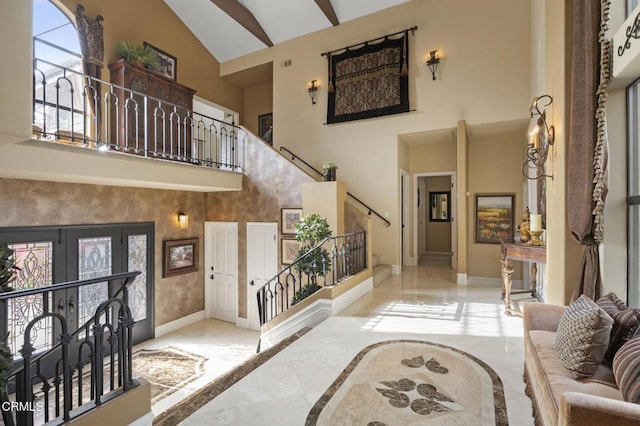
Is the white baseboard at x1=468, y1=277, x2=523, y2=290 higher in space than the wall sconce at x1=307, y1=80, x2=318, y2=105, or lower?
lower

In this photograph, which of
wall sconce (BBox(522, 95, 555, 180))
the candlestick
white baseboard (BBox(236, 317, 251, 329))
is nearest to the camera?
wall sconce (BBox(522, 95, 555, 180))

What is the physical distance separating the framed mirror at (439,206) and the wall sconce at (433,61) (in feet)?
14.1

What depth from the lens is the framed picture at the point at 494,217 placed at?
612cm

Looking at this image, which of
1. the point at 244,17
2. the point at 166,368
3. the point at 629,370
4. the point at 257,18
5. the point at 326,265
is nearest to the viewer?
the point at 629,370

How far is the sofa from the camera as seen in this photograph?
1224mm

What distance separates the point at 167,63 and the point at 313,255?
586cm

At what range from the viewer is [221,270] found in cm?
700

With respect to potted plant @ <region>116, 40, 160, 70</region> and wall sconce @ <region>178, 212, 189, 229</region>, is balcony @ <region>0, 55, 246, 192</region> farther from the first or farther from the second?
wall sconce @ <region>178, 212, 189, 229</region>

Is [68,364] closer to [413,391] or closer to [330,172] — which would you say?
[413,391]

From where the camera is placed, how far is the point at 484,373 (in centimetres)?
251

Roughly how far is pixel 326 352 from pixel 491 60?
18.7 feet

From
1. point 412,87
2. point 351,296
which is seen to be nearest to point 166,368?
point 351,296

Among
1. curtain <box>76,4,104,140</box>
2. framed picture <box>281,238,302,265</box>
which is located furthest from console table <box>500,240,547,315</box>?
curtain <box>76,4,104,140</box>

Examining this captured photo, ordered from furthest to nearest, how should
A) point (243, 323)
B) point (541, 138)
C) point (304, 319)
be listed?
point (243, 323)
point (304, 319)
point (541, 138)
